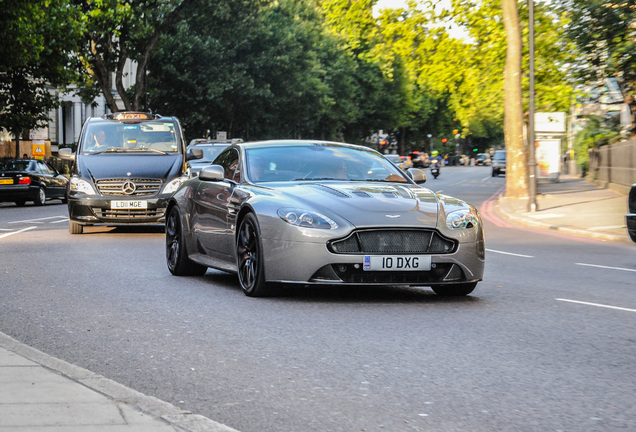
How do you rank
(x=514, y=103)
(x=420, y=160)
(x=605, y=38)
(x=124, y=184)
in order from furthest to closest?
(x=420, y=160)
(x=605, y=38)
(x=514, y=103)
(x=124, y=184)

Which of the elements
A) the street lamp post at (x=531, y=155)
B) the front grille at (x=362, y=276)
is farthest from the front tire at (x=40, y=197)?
the front grille at (x=362, y=276)

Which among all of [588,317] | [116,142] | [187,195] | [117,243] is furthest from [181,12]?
[588,317]

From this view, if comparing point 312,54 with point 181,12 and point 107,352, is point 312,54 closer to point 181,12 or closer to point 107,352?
point 181,12

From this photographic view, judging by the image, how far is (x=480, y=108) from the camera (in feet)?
157

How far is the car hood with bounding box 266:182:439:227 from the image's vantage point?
28.3 feet

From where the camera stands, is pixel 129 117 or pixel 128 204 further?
pixel 129 117

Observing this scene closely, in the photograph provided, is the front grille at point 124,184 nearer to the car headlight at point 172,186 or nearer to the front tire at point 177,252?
the car headlight at point 172,186

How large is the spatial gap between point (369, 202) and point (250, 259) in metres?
1.19

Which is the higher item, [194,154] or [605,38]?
[605,38]

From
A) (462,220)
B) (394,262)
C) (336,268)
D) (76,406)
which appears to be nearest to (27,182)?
(336,268)

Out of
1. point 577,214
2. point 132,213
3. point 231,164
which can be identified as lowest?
point 577,214

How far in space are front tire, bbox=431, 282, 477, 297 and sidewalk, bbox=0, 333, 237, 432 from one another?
14.6 feet

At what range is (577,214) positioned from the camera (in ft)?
87.5

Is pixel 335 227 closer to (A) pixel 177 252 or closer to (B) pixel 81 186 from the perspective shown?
(A) pixel 177 252
